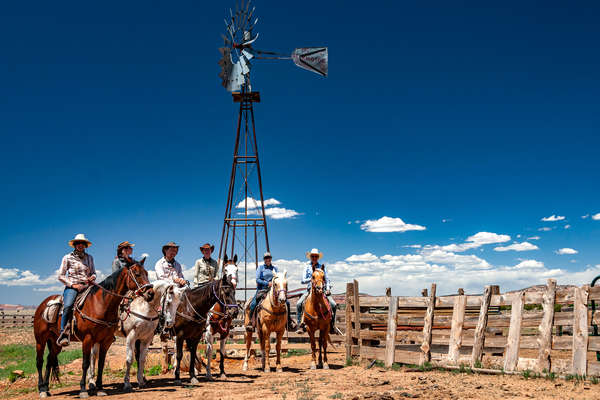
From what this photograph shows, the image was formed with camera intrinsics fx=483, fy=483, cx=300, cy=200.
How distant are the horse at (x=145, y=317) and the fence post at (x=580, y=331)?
316 inches

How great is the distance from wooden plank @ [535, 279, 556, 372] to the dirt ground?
0.44 m

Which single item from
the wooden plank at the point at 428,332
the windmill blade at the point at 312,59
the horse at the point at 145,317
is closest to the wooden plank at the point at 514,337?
the wooden plank at the point at 428,332

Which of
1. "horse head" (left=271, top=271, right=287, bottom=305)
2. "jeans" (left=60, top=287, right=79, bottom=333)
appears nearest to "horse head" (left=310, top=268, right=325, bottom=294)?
"horse head" (left=271, top=271, right=287, bottom=305)

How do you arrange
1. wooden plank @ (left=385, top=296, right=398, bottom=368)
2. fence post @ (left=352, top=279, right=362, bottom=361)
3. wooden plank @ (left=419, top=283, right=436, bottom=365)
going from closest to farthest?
wooden plank @ (left=419, top=283, right=436, bottom=365), wooden plank @ (left=385, top=296, right=398, bottom=368), fence post @ (left=352, top=279, right=362, bottom=361)

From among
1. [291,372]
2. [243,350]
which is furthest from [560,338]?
[243,350]

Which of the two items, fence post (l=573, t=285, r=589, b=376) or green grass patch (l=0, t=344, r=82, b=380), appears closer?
fence post (l=573, t=285, r=589, b=376)

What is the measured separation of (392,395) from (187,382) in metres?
5.15

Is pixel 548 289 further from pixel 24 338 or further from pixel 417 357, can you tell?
pixel 24 338

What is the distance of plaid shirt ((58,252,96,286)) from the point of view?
10.0 metres

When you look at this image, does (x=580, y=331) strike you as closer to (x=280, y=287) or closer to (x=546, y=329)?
(x=546, y=329)

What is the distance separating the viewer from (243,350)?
1850cm

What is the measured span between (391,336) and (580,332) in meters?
4.97

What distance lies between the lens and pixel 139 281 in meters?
9.84

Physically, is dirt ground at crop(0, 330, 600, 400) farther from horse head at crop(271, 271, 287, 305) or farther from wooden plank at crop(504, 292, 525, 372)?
horse head at crop(271, 271, 287, 305)
